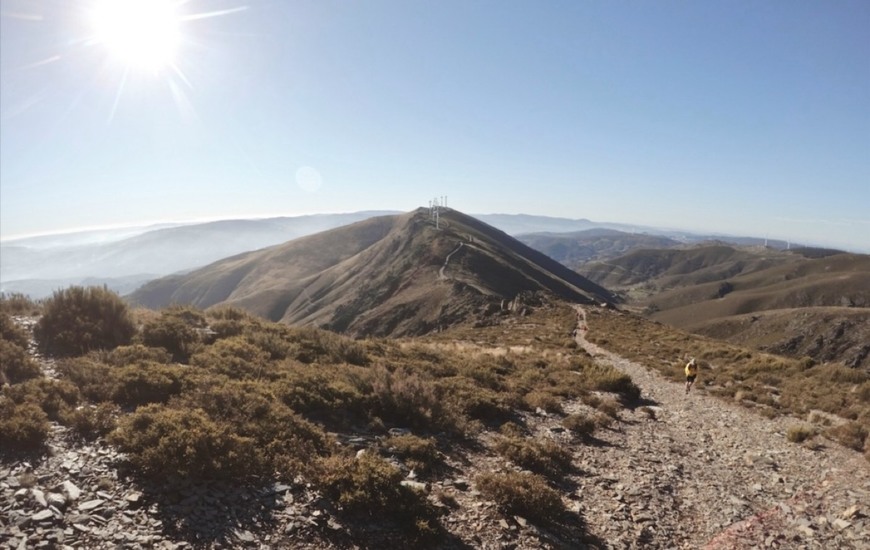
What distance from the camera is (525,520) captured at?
9.38 meters

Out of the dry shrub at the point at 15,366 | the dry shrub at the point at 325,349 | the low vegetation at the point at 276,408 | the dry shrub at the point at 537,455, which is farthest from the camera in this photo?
the dry shrub at the point at 325,349

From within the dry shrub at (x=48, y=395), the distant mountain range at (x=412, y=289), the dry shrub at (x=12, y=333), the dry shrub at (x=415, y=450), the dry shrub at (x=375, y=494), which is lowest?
the distant mountain range at (x=412, y=289)

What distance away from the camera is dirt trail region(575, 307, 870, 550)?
9734 mm

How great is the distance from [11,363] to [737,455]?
22314 mm

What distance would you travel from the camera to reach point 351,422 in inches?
518

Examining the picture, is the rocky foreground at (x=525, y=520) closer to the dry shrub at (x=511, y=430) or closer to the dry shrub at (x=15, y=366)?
the dry shrub at (x=511, y=430)

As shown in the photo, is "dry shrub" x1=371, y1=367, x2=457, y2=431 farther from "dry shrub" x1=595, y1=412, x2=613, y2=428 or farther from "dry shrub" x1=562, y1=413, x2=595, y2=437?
"dry shrub" x1=595, y1=412, x2=613, y2=428

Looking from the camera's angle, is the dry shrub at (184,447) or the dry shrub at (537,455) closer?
the dry shrub at (184,447)

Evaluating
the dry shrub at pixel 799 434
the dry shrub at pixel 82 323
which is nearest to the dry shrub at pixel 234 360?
the dry shrub at pixel 82 323

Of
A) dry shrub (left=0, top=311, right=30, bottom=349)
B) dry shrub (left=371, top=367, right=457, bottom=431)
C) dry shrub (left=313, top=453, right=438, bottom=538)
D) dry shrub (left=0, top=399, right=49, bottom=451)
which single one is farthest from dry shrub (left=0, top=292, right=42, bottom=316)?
dry shrub (left=313, top=453, right=438, bottom=538)

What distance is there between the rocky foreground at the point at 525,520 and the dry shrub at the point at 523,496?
306mm

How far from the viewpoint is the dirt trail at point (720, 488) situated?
9734mm

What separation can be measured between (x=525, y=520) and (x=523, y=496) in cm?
52

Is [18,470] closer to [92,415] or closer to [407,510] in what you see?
[92,415]
